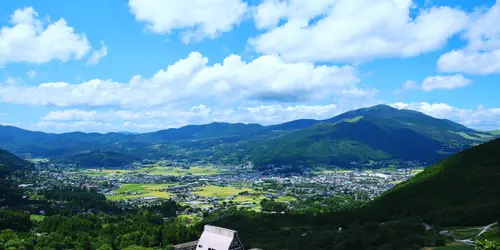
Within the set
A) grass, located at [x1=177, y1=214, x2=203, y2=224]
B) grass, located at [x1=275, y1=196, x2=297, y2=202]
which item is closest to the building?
grass, located at [x1=177, y1=214, x2=203, y2=224]

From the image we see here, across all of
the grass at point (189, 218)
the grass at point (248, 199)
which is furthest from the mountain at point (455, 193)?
the grass at point (248, 199)

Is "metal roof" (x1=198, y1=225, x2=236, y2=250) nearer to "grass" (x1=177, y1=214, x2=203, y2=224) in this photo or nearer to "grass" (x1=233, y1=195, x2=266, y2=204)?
"grass" (x1=177, y1=214, x2=203, y2=224)

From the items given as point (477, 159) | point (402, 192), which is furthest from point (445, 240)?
point (477, 159)

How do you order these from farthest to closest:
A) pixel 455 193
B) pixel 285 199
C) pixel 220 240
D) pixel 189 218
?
pixel 285 199, pixel 189 218, pixel 455 193, pixel 220 240

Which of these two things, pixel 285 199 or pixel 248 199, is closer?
pixel 248 199

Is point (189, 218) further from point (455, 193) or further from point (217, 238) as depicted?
point (217, 238)

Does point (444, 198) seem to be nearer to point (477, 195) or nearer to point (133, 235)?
point (477, 195)

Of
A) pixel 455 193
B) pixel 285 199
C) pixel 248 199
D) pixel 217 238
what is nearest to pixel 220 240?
pixel 217 238
